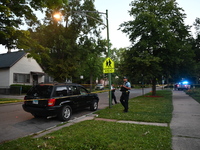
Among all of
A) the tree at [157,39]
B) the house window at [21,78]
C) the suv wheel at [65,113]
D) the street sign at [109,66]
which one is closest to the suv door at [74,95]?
the suv wheel at [65,113]

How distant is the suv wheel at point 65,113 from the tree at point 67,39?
1638 centimetres

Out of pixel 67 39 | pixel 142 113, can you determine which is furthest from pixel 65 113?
pixel 67 39

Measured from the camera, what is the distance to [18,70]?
84.1 ft

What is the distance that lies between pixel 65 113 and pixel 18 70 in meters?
21.4

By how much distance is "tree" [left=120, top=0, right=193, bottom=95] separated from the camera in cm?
1695

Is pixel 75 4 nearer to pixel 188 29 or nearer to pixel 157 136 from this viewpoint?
pixel 188 29

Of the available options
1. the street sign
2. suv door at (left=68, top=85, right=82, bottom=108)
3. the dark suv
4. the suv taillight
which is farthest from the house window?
the suv taillight

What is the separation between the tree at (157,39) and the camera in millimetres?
16953

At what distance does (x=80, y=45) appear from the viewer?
2681 centimetres

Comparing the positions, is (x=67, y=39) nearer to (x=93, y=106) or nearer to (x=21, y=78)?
(x=21, y=78)

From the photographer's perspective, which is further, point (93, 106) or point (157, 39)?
point (157, 39)

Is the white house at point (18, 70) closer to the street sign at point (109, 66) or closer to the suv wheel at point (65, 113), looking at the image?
the street sign at point (109, 66)

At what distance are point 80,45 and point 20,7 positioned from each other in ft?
47.4

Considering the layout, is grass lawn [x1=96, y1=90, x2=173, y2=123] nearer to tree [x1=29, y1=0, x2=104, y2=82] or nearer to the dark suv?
the dark suv
